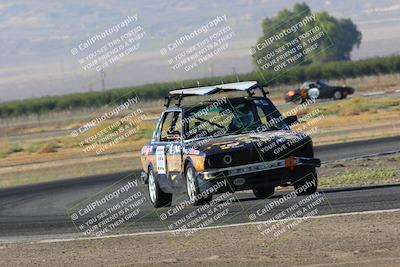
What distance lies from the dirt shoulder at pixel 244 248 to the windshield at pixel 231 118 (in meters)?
3.47

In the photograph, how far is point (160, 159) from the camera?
17.6 m

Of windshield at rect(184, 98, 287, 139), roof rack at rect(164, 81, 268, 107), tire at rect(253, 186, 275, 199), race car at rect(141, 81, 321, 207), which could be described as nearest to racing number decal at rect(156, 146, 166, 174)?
race car at rect(141, 81, 321, 207)

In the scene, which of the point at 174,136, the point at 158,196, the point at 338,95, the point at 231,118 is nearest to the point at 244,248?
the point at 231,118

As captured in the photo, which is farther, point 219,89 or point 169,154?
point 169,154

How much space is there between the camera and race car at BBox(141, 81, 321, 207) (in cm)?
1592

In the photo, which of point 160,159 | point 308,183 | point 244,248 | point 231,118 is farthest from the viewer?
point 160,159

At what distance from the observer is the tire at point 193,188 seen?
1608cm

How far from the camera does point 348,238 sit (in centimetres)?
1184

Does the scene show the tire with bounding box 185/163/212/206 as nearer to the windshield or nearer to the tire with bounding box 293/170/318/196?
the windshield

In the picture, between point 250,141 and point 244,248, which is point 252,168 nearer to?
point 250,141

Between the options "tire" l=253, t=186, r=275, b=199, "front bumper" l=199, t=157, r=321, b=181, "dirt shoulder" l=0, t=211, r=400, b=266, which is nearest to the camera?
"dirt shoulder" l=0, t=211, r=400, b=266

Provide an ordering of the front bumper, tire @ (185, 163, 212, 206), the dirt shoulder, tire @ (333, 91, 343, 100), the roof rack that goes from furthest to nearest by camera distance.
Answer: tire @ (333, 91, 343, 100), the roof rack, tire @ (185, 163, 212, 206), the front bumper, the dirt shoulder

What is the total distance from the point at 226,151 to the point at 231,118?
4.00 ft

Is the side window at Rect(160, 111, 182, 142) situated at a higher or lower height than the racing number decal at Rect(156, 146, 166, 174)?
higher
